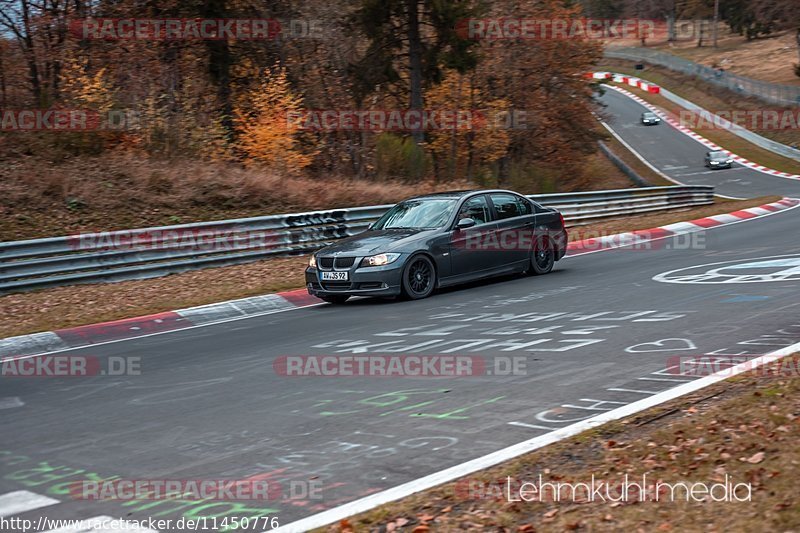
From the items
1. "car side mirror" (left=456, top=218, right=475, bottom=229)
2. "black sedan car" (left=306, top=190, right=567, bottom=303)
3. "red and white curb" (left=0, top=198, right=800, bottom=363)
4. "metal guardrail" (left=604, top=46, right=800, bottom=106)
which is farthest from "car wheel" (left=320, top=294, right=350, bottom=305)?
"metal guardrail" (left=604, top=46, right=800, bottom=106)

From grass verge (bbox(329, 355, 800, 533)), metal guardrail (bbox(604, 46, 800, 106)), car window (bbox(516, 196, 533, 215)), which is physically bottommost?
grass verge (bbox(329, 355, 800, 533))

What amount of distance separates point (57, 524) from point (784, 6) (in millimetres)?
14809

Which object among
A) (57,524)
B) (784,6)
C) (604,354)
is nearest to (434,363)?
(604,354)

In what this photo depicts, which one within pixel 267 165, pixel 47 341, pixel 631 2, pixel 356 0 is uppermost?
pixel 631 2

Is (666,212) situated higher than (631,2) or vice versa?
(631,2)

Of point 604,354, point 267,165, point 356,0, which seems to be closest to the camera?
point 604,354

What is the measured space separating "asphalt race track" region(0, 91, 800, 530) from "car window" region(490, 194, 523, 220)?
52.0 inches

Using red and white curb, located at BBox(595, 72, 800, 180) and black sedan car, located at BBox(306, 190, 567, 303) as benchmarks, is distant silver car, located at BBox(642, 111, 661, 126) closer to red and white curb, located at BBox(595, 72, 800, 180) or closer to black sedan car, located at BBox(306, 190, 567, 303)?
red and white curb, located at BBox(595, 72, 800, 180)

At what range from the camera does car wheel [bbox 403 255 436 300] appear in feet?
44.1

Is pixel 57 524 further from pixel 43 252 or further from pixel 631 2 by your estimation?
pixel 631 2

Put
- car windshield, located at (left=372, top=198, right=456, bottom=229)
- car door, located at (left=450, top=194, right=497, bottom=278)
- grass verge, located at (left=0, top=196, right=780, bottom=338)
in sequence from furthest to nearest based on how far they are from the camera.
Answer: car windshield, located at (left=372, top=198, right=456, bottom=229) < car door, located at (left=450, top=194, right=497, bottom=278) < grass verge, located at (left=0, top=196, right=780, bottom=338)

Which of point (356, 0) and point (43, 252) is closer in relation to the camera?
point (43, 252)

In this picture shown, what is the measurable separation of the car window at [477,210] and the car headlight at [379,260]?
1.70m

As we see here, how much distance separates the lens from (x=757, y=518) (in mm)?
4297
